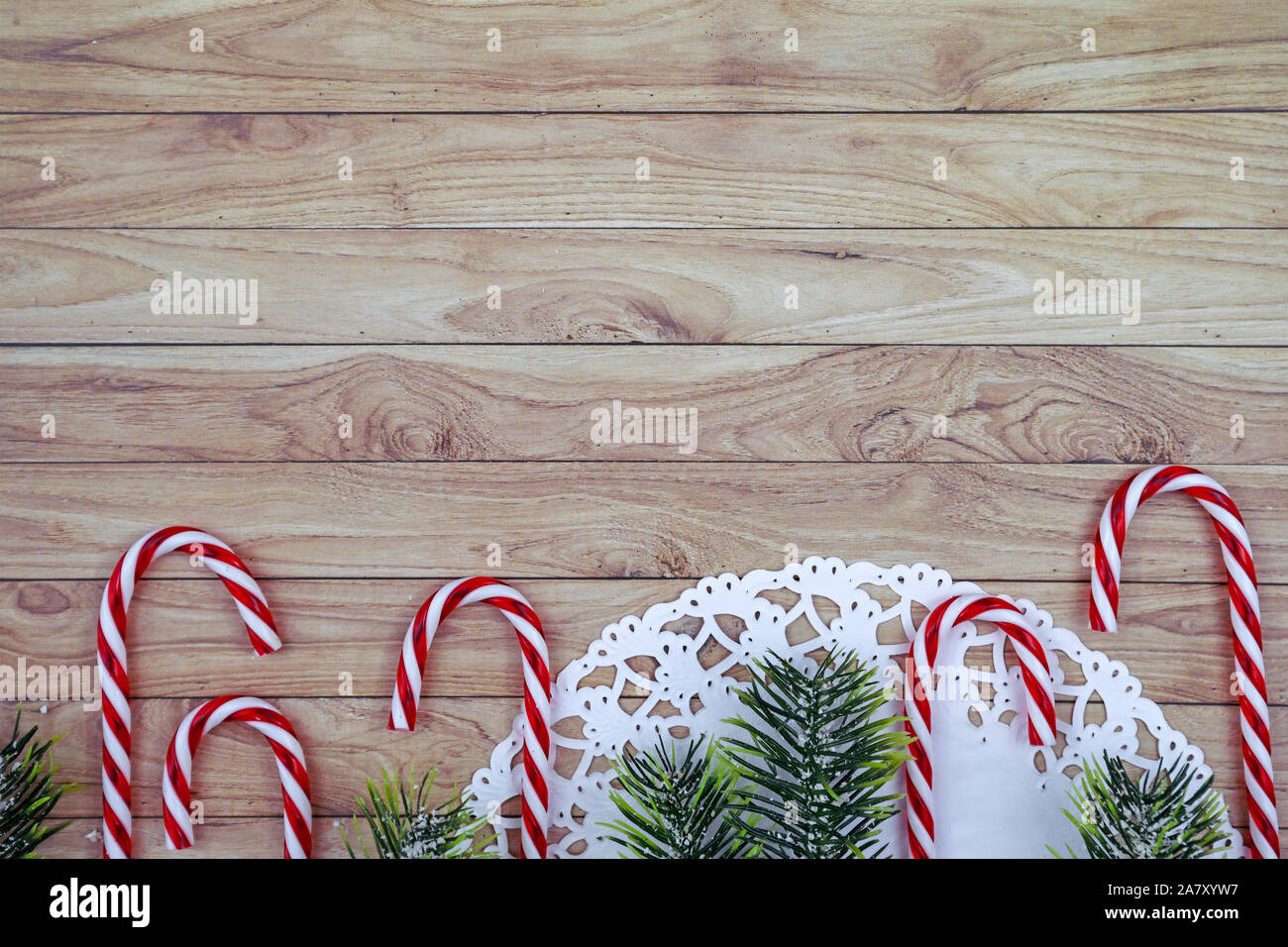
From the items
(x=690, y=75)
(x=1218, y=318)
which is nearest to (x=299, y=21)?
(x=690, y=75)

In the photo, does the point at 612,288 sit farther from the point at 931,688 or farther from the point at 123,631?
the point at 123,631

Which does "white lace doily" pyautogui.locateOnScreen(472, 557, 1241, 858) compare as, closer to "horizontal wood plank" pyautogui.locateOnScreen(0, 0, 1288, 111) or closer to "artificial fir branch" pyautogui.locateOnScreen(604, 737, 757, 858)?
"artificial fir branch" pyautogui.locateOnScreen(604, 737, 757, 858)

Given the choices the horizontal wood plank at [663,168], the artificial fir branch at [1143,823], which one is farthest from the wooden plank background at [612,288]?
the artificial fir branch at [1143,823]

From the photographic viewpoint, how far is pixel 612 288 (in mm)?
1327

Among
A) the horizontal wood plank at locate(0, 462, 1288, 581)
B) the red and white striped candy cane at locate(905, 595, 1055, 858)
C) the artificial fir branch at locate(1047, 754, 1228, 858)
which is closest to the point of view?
the artificial fir branch at locate(1047, 754, 1228, 858)

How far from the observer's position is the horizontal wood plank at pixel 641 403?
1321 mm

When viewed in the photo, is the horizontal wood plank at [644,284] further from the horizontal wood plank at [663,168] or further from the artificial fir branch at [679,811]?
the artificial fir branch at [679,811]

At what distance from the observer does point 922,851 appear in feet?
3.96

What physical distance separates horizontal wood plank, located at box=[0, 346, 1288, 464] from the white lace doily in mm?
219

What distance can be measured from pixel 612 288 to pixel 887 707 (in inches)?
30.3

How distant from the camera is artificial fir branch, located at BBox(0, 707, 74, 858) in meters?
1.14

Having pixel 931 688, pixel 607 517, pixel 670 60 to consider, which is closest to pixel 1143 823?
pixel 931 688

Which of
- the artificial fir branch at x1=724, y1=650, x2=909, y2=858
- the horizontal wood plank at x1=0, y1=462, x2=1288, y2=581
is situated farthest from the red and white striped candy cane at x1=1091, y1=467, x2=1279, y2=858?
the artificial fir branch at x1=724, y1=650, x2=909, y2=858
